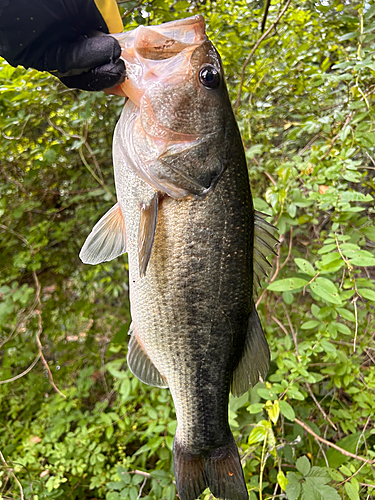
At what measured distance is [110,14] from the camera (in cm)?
69

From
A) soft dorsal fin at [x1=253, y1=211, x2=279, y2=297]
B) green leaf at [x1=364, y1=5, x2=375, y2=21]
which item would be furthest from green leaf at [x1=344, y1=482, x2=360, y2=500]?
green leaf at [x1=364, y1=5, x2=375, y2=21]

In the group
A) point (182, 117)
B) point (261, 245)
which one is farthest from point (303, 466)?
point (182, 117)

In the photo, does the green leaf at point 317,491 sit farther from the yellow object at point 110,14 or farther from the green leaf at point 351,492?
the yellow object at point 110,14

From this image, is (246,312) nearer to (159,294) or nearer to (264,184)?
(159,294)

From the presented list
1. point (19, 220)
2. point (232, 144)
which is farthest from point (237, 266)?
point (19, 220)

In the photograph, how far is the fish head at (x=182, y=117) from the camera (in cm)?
72

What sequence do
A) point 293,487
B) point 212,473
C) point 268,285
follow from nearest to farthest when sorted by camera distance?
point 212,473, point 293,487, point 268,285

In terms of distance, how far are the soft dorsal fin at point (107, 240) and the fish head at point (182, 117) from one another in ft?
0.57

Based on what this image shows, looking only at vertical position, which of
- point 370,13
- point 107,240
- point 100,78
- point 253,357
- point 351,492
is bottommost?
point 351,492

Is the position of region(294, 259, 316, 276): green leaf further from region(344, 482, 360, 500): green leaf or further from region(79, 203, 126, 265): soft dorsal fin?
region(344, 482, 360, 500): green leaf

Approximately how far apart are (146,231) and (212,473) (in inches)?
27.0

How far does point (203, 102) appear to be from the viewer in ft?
2.48

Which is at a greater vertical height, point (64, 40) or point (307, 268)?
point (64, 40)

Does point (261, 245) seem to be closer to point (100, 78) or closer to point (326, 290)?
point (326, 290)
